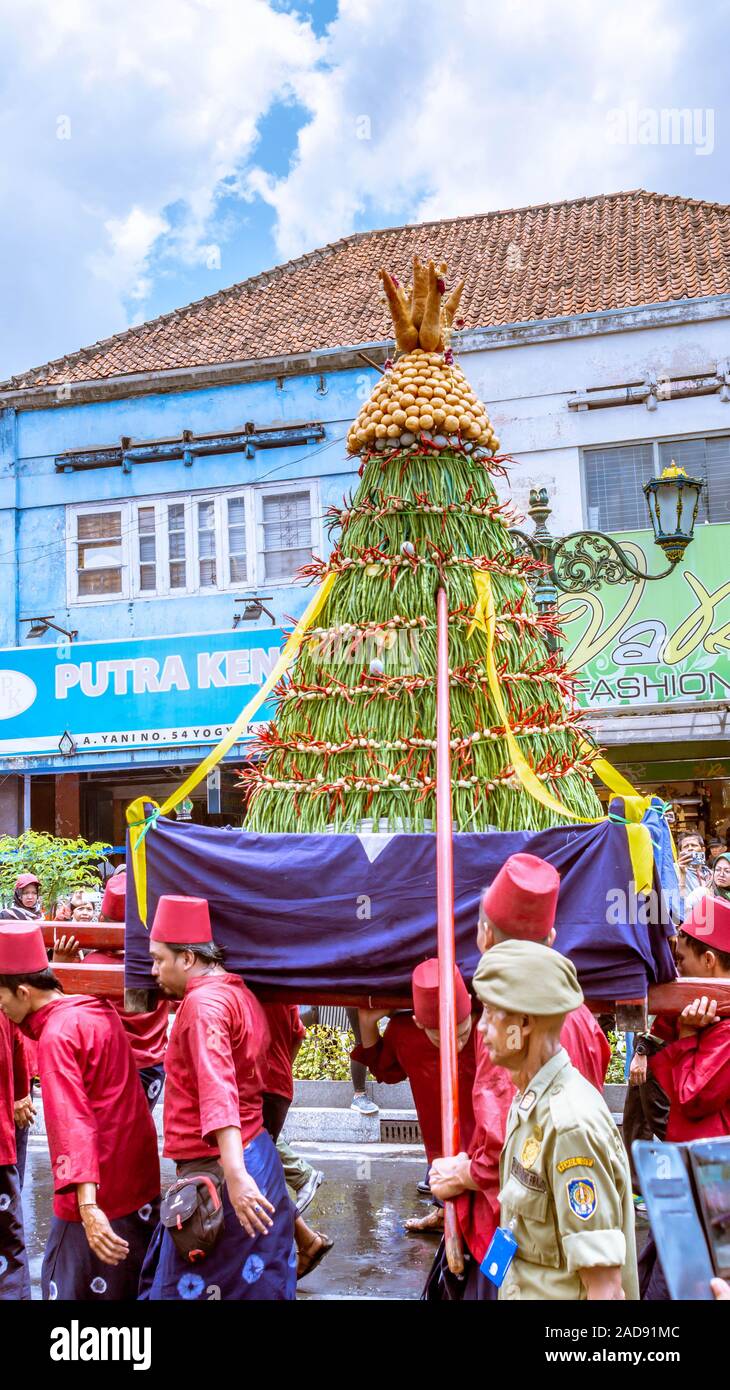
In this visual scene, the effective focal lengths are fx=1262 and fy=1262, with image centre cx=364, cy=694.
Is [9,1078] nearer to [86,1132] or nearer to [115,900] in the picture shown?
[115,900]

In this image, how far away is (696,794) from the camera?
49.4 ft

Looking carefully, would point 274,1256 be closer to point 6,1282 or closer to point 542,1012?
point 6,1282

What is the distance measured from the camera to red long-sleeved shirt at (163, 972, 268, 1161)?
153 inches

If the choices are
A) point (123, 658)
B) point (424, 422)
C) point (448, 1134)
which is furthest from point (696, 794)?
point (448, 1134)

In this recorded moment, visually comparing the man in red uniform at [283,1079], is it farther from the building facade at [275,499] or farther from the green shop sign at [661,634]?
the green shop sign at [661,634]

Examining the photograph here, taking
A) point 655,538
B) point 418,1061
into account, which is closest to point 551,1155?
point 418,1061

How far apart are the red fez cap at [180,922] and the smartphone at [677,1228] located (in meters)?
2.24

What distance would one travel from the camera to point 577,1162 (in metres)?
2.70

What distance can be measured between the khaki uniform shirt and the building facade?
11830 millimetres

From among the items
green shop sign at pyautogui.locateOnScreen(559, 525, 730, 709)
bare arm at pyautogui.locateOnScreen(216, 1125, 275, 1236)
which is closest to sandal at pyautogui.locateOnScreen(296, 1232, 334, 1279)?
bare arm at pyautogui.locateOnScreen(216, 1125, 275, 1236)

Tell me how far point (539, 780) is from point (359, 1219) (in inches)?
148

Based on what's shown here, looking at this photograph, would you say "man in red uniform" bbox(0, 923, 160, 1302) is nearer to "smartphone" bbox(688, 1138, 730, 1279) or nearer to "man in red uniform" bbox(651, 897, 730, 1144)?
"man in red uniform" bbox(651, 897, 730, 1144)
